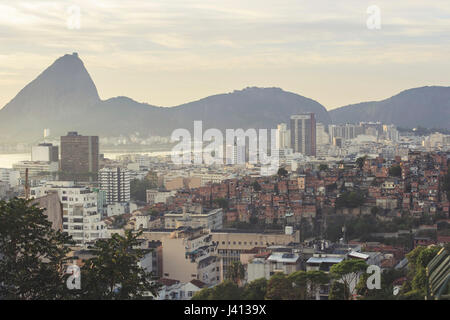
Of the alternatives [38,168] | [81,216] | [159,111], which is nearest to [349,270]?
[81,216]

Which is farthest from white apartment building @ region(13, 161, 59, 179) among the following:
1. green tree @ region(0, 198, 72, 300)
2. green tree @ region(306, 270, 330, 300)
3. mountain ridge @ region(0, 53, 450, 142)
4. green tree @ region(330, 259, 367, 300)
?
green tree @ region(0, 198, 72, 300)

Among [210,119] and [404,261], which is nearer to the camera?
[404,261]

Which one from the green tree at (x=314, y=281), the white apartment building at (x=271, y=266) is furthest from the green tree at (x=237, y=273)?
the green tree at (x=314, y=281)

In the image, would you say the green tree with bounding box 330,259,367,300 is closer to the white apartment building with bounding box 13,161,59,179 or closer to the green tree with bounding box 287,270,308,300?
the green tree with bounding box 287,270,308,300

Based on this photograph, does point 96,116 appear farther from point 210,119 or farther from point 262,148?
point 262,148

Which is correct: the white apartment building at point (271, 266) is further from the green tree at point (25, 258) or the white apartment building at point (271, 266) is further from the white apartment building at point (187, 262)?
the green tree at point (25, 258)
